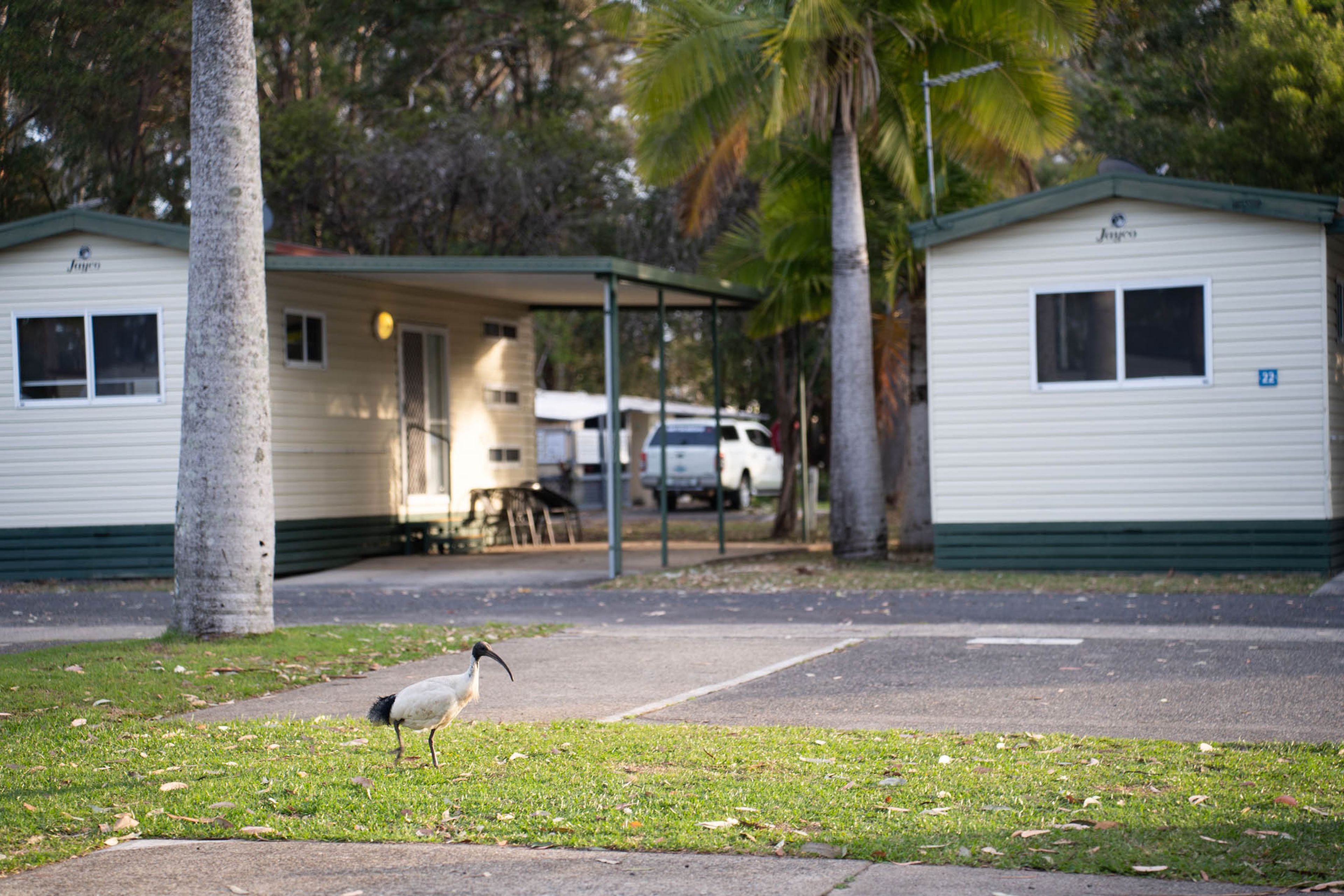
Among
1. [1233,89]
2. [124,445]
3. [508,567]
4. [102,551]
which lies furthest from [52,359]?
[1233,89]

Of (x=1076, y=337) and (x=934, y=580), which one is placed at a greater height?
(x=1076, y=337)

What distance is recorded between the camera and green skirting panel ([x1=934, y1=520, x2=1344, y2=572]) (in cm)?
1455

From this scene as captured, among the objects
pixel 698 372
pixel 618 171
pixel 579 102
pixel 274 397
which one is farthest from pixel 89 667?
pixel 698 372

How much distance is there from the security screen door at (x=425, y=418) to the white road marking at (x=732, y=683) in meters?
10.1

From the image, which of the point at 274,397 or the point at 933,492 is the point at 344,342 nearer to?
the point at 274,397

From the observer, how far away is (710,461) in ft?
104

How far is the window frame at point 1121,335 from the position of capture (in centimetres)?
1469

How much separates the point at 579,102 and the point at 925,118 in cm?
1476

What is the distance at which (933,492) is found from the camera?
622 inches

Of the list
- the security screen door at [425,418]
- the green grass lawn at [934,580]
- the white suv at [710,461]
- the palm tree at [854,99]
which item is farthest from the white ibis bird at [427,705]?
the white suv at [710,461]

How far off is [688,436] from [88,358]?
1628cm

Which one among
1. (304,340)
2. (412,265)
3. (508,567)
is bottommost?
(508,567)

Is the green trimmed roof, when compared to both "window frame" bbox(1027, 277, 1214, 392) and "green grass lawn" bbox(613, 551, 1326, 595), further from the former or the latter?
"green grass lawn" bbox(613, 551, 1326, 595)

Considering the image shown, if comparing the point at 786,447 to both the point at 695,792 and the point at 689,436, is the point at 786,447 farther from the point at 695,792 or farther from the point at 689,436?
the point at 695,792
